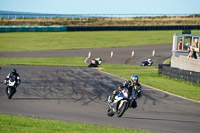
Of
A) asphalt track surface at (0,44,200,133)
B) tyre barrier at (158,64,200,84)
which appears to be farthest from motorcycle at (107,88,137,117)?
tyre barrier at (158,64,200,84)

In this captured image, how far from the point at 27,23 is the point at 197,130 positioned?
7066 cm

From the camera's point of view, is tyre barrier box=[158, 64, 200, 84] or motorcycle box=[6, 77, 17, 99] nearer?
motorcycle box=[6, 77, 17, 99]

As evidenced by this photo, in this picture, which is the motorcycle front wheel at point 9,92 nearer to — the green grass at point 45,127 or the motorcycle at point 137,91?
the green grass at point 45,127

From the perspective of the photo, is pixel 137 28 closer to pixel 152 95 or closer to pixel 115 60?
pixel 115 60

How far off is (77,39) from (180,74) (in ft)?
131

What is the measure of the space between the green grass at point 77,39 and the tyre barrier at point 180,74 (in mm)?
28886

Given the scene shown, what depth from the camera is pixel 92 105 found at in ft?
58.8

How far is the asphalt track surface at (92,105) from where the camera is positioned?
14438 mm

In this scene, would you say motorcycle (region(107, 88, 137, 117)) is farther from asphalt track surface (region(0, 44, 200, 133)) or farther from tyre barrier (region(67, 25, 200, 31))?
tyre barrier (region(67, 25, 200, 31))

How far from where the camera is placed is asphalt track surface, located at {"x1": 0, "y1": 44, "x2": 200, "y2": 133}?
568 inches

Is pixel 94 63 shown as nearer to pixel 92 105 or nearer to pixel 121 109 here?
pixel 92 105

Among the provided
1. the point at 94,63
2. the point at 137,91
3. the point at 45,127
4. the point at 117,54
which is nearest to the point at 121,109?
the point at 137,91

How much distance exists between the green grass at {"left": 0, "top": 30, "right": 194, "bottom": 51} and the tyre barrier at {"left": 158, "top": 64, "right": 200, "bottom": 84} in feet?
94.8

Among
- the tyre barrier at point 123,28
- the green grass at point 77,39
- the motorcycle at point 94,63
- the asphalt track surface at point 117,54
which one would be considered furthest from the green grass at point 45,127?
the tyre barrier at point 123,28
